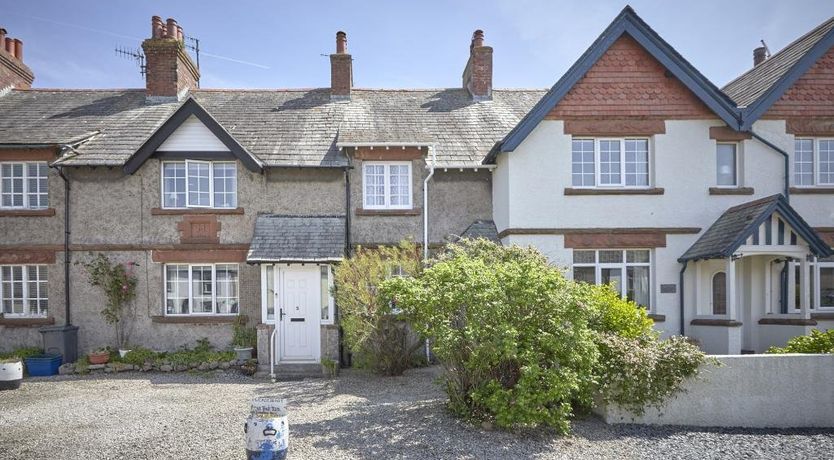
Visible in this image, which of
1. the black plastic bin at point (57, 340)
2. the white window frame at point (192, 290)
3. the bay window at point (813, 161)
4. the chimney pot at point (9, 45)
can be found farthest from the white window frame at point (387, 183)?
the chimney pot at point (9, 45)

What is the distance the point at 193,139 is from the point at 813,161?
16.4m

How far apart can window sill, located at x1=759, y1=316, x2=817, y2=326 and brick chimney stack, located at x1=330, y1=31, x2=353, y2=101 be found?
13825 millimetres

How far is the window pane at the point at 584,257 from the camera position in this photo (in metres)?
14.0

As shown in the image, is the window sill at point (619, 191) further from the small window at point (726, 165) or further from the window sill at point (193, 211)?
the window sill at point (193, 211)

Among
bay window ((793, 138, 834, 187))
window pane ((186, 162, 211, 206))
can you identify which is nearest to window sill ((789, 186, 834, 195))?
bay window ((793, 138, 834, 187))

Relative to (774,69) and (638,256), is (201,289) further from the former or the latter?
(774,69)

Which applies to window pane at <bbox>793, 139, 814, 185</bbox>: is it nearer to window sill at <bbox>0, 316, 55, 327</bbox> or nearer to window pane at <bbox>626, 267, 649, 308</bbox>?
window pane at <bbox>626, 267, 649, 308</bbox>

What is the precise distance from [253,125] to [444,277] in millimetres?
10425

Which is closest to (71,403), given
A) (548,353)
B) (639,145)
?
(548,353)

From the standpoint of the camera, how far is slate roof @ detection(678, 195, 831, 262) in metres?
12.2

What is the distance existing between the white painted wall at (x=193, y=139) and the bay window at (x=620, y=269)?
9.90 meters

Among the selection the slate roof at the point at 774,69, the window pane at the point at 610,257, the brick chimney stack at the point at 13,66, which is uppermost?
the brick chimney stack at the point at 13,66

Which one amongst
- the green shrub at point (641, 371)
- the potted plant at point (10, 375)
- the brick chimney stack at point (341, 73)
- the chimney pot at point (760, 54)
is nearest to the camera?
the green shrub at point (641, 371)

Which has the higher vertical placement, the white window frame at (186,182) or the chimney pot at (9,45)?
the chimney pot at (9,45)
